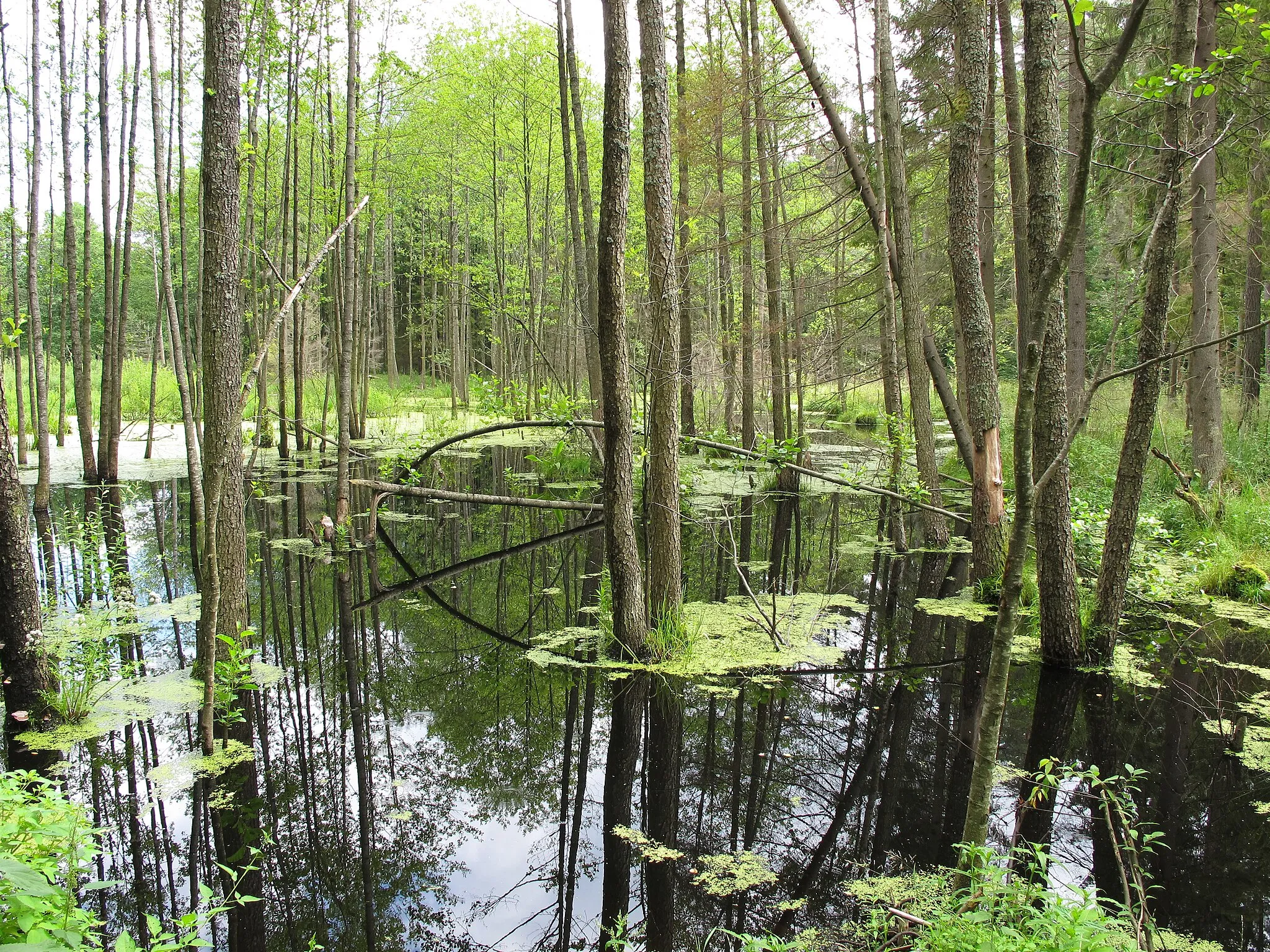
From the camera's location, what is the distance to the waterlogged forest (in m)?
3.08

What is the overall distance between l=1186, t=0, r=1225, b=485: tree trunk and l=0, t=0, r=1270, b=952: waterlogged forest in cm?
6

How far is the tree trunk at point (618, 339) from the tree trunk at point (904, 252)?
429cm

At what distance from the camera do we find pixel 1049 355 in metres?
4.79

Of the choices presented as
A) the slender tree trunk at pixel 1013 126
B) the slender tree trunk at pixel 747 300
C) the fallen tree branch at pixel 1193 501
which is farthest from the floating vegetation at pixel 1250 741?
the slender tree trunk at pixel 747 300

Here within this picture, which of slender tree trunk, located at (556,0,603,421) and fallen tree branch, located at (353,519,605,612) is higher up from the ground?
slender tree trunk, located at (556,0,603,421)

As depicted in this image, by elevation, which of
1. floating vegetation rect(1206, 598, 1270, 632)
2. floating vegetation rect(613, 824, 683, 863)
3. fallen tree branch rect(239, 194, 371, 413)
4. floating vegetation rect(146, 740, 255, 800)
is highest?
fallen tree branch rect(239, 194, 371, 413)

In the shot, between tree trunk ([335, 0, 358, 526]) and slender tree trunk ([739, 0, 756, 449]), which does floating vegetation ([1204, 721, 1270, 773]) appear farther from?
slender tree trunk ([739, 0, 756, 449])

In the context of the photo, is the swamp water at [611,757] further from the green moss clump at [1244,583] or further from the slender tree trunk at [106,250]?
the slender tree trunk at [106,250]

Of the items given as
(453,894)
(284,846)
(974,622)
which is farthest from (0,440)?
(974,622)

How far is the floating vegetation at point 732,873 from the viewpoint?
3.26 m

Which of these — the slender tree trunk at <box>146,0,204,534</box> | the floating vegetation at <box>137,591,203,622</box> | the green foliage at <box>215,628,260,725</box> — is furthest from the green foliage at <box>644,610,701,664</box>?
the floating vegetation at <box>137,591,203,622</box>

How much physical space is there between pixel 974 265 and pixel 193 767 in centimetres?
673

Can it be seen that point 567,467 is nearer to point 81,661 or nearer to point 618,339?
point 618,339

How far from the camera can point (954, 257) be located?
675 cm
